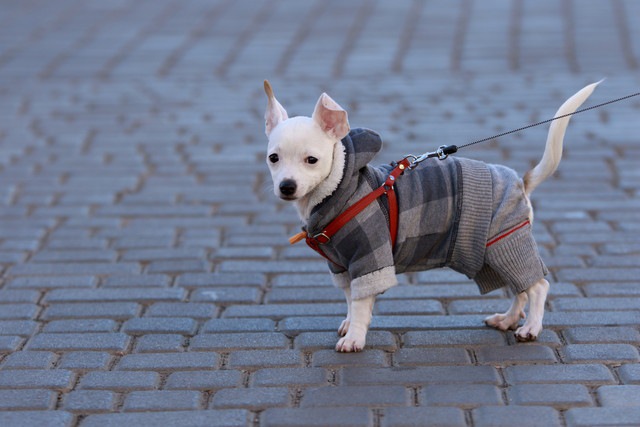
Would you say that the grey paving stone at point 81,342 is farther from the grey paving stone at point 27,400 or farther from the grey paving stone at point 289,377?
the grey paving stone at point 289,377

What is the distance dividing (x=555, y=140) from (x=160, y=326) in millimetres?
1945

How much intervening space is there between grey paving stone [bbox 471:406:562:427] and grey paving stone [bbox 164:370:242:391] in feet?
3.17

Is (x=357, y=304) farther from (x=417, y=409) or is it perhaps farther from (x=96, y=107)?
(x=96, y=107)

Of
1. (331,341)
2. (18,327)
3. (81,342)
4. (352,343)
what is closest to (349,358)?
(352,343)

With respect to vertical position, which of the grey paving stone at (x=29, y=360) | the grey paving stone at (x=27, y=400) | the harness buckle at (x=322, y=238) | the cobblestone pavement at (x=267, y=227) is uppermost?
the harness buckle at (x=322, y=238)

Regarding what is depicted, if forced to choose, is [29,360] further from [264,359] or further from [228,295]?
[228,295]

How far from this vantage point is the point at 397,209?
391cm

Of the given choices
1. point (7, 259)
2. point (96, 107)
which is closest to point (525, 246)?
point (7, 259)

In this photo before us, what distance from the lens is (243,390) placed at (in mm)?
3639

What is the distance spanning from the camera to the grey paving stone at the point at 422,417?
10.9ft

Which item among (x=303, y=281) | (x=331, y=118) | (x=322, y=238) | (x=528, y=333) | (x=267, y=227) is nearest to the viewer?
(x=331, y=118)

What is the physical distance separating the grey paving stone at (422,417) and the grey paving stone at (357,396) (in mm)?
71

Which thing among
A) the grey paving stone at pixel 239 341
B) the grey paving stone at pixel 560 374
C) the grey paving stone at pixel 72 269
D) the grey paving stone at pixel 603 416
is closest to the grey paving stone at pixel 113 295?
the grey paving stone at pixel 72 269

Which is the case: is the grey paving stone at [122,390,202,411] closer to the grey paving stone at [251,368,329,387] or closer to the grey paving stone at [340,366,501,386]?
the grey paving stone at [251,368,329,387]
